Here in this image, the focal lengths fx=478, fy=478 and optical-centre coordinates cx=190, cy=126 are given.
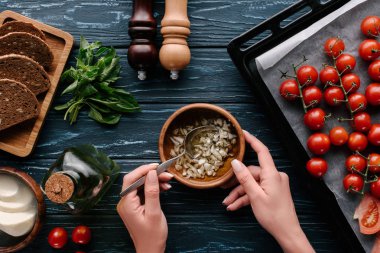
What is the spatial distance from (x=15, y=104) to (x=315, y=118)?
88cm

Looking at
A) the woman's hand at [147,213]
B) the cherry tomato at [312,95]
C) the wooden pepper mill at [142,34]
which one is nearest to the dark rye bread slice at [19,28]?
the wooden pepper mill at [142,34]

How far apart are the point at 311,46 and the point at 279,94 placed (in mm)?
168

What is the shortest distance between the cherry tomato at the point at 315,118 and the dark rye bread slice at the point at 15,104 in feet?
2.62

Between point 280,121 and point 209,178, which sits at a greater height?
point 280,121

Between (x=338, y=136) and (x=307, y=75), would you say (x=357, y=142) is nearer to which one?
(x=338, y=136)

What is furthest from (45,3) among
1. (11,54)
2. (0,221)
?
(0,221)

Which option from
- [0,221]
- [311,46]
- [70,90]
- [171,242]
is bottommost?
[171,242]

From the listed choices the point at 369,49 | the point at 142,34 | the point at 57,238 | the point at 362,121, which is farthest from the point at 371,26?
the point at 57,238

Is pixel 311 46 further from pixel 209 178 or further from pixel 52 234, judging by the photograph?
pixel 52 234

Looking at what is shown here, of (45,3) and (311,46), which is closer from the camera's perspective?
(311,46)

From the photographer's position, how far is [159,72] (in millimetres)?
1485

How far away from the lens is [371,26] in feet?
4.38

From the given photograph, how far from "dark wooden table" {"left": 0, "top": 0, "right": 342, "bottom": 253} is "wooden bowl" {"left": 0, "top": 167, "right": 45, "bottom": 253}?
3.7 inches

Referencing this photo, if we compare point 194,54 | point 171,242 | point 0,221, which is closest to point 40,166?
point 0,221
